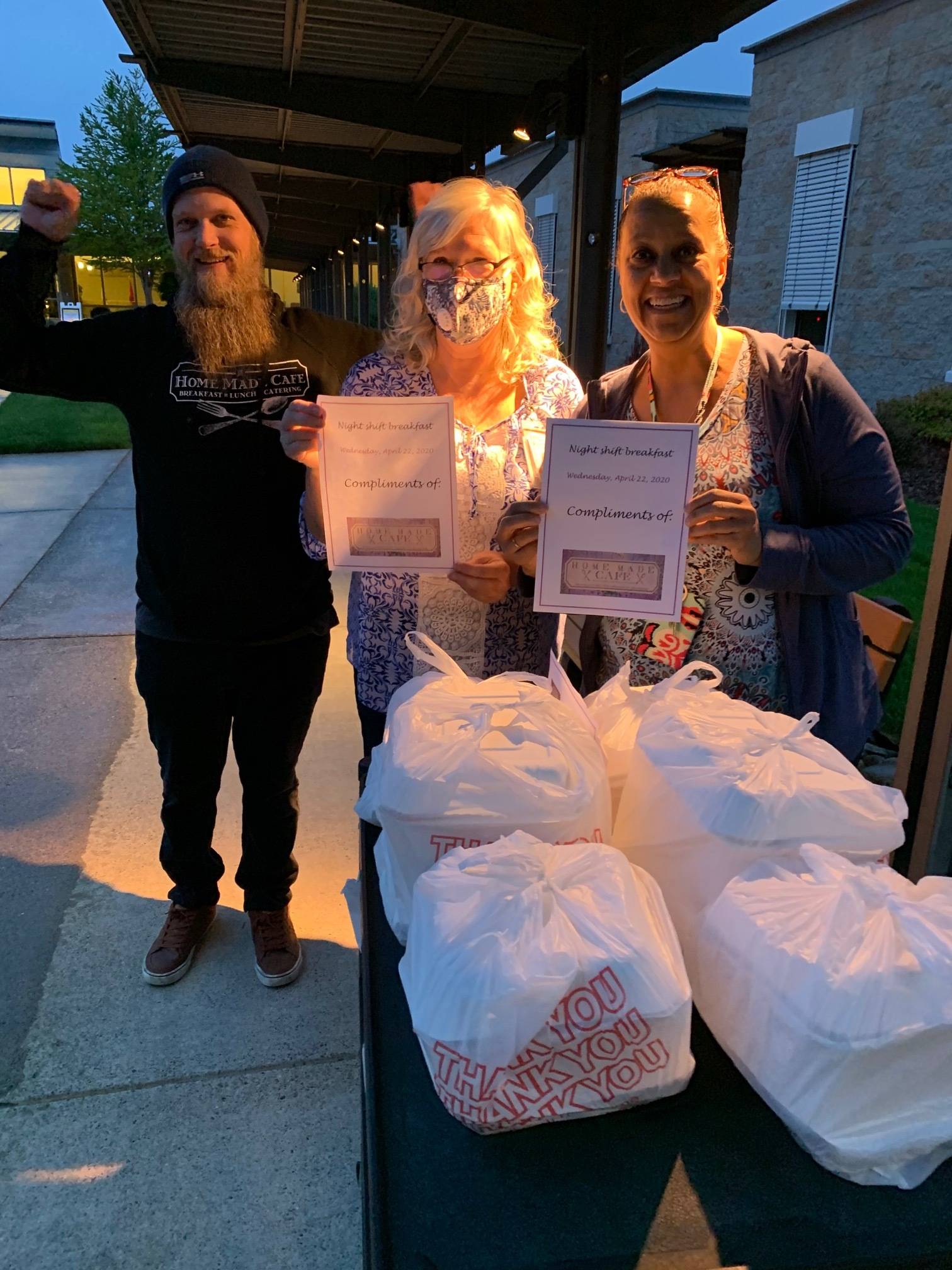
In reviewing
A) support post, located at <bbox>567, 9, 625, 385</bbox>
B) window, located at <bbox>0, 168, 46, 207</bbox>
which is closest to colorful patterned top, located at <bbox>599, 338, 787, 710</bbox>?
support post, located at <bbox>567, 9, 625, 385</bbox>

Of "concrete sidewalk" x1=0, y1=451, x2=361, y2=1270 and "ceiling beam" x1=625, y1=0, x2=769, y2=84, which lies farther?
"ceiling beam" x1=625, y1=0, x2=769, y2=84

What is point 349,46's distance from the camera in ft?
16.6

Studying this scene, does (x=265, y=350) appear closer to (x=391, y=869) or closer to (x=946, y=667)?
(x=391, y=869)

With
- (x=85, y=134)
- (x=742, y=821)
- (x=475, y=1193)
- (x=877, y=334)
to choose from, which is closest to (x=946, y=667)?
(x=742, y=821)

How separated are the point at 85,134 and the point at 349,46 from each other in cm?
3911

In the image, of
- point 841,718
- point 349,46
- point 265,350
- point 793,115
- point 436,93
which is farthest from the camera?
point 793,115

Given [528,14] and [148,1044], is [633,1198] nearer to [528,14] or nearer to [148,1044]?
[148,1044]

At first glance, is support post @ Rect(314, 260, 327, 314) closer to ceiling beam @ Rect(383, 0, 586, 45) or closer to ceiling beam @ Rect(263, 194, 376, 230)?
ceiling beam @ Rect(263, 194, 376, 230)

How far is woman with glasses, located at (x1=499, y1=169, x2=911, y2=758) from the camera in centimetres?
148

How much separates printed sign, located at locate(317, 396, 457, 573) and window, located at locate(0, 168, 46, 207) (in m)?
57.3

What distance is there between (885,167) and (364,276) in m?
7.95

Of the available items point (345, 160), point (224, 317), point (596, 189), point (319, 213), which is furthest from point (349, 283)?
point (224, 317)

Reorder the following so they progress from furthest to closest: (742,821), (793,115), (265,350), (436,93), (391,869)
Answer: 1. (793,115)
2. (436,93)
3. (265,350)
4. (391,869)
5. (742,821)

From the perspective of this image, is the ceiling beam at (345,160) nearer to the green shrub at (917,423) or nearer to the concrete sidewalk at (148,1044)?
the green shrub at (917,423)
